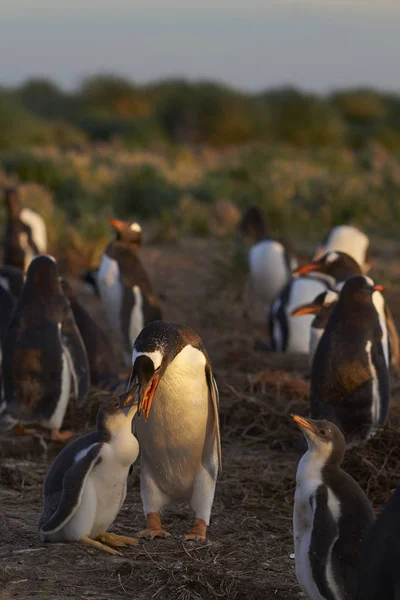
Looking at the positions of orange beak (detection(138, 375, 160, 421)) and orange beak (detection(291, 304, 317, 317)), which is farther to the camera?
orange beak (detection(291, 304, 317, 317))

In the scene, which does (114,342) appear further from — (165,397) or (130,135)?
(130,135)

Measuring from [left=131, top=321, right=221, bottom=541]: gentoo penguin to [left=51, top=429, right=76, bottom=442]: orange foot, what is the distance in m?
1.52

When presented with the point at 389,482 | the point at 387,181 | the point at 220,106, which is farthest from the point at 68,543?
the point at 220,106

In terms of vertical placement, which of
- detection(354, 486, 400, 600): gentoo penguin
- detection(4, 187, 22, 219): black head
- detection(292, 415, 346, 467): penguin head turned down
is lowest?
detection(354, 486, 400, 600): gentoo penguin

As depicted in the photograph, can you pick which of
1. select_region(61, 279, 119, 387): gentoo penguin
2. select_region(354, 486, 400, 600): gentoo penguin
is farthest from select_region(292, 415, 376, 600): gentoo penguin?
select_region(61, 279, 119, 387): gentoo penguin

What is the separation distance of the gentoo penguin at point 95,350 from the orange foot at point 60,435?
2.99ft

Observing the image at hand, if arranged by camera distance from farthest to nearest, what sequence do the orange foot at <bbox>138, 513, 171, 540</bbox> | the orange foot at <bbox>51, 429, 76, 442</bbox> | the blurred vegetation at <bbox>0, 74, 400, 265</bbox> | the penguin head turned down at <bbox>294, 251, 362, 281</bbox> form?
the blurred vegetation at <bbox>0, 74, 400, 265</bbox> → the penguin head turned down at <bbox>294, 251, 362, 281</bbox> → the orange foot at <bbox>51, 429, 76, 442</bbox> → the orange foot at <bbox>138, 513, 171, 540</bbox>

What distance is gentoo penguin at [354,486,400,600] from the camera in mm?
2910

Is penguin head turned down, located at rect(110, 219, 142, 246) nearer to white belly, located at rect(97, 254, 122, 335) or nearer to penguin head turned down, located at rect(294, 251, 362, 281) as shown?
white belly, located at rect(97, 254, 122, 335)

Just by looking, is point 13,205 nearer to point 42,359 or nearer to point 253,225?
point 253,225

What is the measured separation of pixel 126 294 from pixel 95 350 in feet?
4.10

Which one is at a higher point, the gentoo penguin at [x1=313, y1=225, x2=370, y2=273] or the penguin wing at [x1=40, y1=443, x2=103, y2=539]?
the gentoo penguin at [x1=313, y1=225, x2=370, y2=273]

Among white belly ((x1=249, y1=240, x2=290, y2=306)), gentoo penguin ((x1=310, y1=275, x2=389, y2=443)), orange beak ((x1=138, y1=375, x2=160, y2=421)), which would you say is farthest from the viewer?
white belly ((x1=249, y1=240, x2=290, y2=306))

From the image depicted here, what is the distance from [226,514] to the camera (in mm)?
5215
